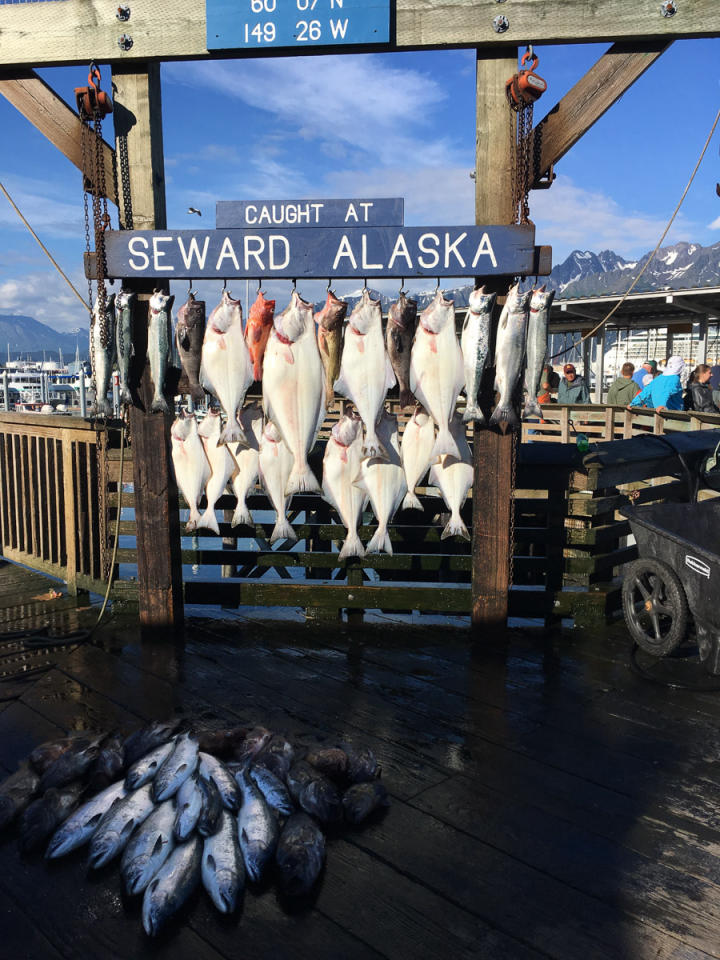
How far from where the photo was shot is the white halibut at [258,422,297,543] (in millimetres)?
4426

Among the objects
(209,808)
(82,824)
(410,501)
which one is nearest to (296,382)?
(410,501)

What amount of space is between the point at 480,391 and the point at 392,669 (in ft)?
6.00

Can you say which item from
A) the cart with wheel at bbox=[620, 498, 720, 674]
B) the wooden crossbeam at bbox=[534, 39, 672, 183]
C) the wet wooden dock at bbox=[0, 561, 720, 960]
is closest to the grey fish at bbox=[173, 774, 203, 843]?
the wet wooden dock at bbox=[0, 561, 720, 960]

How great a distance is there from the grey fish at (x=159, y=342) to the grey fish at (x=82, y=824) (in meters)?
2.42

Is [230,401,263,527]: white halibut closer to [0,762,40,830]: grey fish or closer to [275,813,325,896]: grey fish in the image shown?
[0,762,40,830]: grey fish

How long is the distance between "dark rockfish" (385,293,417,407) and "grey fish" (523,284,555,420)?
28.0 inches

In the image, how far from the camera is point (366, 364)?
4.17 m

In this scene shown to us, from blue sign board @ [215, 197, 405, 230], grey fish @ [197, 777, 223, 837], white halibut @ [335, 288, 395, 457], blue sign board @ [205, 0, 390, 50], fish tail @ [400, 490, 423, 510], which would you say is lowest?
grey fish @ [197, 777, 223, 837]

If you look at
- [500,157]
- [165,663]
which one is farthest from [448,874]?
[500,157]

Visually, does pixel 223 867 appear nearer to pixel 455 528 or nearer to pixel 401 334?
pixel 455 528

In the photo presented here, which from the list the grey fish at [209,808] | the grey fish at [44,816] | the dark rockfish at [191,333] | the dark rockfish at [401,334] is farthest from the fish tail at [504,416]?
the grey fish at [44,816]

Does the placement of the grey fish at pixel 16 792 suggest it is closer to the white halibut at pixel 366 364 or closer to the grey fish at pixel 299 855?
the grey fish at pixel 299 855

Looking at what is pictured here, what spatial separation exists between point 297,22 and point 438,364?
2.21m

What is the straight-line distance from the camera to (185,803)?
254 centimetres
